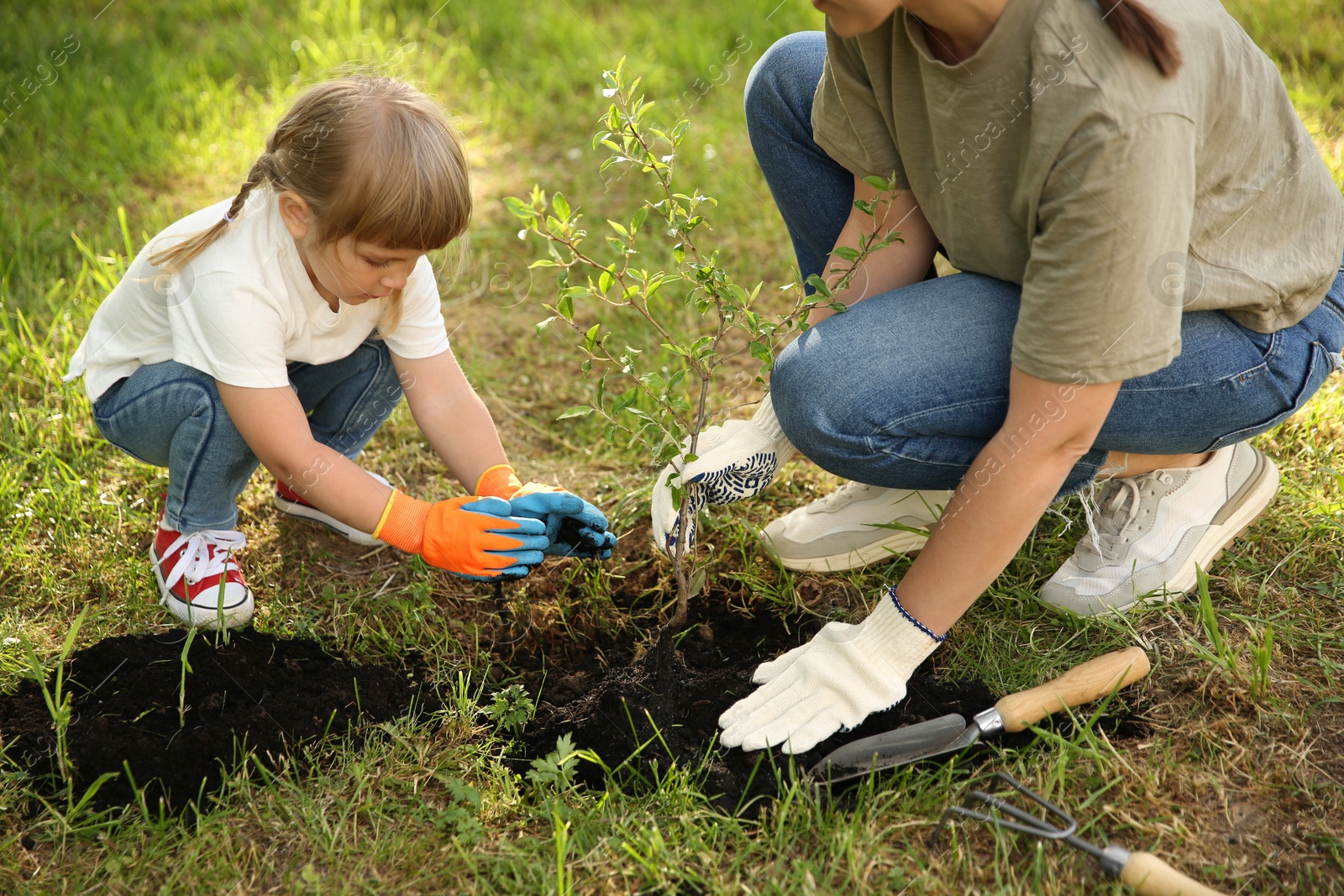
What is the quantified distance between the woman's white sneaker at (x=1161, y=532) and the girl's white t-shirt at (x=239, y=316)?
140 centimetres

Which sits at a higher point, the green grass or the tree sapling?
the tree sapling

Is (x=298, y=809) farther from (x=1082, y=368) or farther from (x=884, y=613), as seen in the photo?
(x=1082, y=368)

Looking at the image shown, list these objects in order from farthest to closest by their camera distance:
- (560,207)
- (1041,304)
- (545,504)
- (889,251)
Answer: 1. (889,251)
2. (545,504)
3. (560,207)
4. (1041,304)

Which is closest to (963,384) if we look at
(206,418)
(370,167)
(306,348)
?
(370,167)

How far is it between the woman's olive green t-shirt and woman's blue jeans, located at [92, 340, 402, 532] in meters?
1.19

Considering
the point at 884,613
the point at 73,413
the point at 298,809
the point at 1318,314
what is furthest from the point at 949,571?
the point at 73,413

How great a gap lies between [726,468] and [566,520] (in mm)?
325

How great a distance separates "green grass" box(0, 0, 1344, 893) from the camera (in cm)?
149

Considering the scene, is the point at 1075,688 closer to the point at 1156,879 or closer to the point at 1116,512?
the point at 1156,879

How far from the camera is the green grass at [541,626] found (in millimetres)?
1488

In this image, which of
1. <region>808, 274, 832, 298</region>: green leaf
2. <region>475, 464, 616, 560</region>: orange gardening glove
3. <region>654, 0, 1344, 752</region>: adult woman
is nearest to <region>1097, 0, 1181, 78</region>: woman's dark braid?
<region>654, 0, 1344, 752</region>: adult woman

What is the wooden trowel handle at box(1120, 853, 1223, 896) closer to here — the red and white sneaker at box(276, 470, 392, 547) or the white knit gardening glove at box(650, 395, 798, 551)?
the white knit gardening glove at box(650, 395, 798, 551)

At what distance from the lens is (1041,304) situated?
56.0 inches

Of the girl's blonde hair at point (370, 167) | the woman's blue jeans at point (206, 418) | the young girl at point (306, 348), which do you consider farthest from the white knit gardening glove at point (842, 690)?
the woman's blue jeans at point (206, 418)
